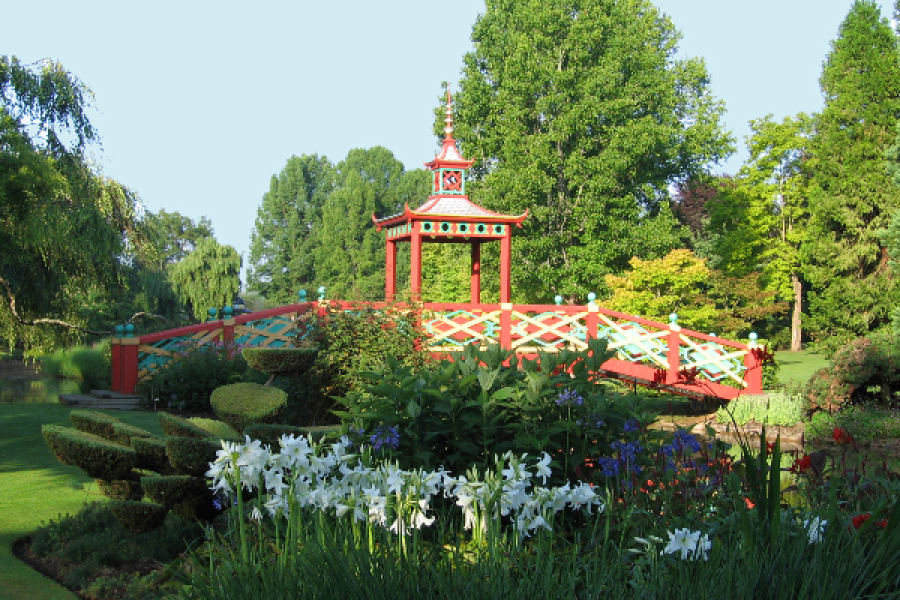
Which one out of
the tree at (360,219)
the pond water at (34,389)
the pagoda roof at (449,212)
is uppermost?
the tree at (360,219)

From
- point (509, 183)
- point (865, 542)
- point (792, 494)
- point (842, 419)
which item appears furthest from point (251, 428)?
point (509, 183)

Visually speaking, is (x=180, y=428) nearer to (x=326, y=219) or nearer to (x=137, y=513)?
(x=137, y=513)

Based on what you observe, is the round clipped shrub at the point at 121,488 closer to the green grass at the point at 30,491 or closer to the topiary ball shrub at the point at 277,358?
the green grass at the point at 30,491

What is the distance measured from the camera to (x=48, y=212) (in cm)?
962

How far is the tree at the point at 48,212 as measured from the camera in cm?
907

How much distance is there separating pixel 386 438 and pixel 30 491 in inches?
164

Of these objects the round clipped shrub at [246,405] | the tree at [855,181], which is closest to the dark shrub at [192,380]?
the round clipped shrub at [246,405]

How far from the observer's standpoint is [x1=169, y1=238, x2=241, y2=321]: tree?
97.0ft

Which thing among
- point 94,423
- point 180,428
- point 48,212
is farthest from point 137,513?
point 48,212

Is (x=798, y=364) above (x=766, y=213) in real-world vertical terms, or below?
below

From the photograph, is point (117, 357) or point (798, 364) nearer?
point (117, 357)

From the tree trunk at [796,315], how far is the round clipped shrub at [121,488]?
98.1 ft

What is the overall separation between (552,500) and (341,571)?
702mm

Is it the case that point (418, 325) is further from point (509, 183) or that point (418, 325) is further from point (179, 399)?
point (509, 183)
